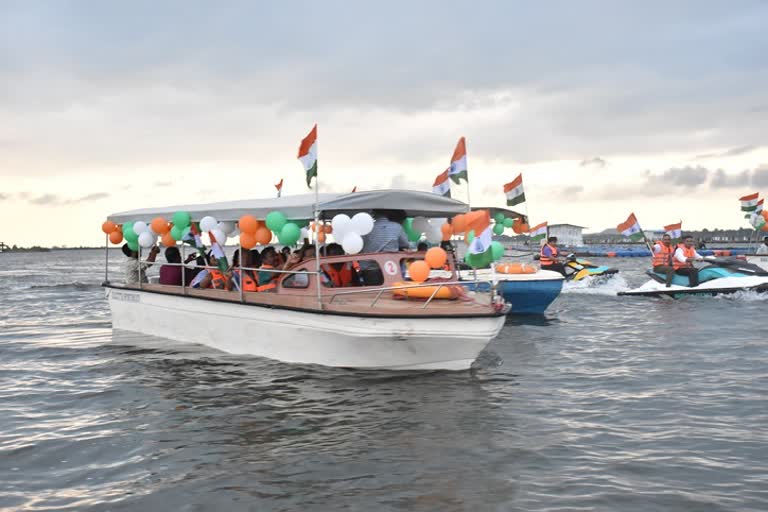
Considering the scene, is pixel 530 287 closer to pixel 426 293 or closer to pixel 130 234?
pixel 426 293

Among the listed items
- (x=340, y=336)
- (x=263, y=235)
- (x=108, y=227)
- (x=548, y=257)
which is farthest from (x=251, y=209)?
(x=548, y=257)

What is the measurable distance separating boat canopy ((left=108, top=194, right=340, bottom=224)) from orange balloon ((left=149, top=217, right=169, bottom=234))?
0.17 metres

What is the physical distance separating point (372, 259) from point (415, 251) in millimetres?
813

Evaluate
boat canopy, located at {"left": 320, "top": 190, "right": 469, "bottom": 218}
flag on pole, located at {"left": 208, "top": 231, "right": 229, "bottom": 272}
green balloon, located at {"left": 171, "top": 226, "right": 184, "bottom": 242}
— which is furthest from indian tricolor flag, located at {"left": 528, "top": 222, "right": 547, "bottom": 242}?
flag on pole, located at {"left": 208, "top": 231, "right": 229, "bottom": 272}

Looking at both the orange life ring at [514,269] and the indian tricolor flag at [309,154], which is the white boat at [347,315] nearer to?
the indian tricolor flag at [309,154]

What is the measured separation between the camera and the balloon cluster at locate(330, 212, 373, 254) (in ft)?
→ 33.7

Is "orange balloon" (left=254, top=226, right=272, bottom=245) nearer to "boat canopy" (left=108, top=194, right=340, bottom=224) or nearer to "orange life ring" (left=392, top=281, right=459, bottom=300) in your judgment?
"boat canopy" (left=108, top=194, right=340, bottom=224)

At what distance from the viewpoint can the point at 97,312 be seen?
22.6m

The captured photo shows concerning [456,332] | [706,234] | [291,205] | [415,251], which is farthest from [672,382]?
[706,234]

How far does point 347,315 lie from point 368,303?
1.99ft

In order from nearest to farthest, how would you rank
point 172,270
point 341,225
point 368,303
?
point 368,303 < point 341,225 < point 172,270

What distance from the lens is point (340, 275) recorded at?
11.4 meters

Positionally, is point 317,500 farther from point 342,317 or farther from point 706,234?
point 706,234

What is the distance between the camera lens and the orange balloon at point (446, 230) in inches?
493
